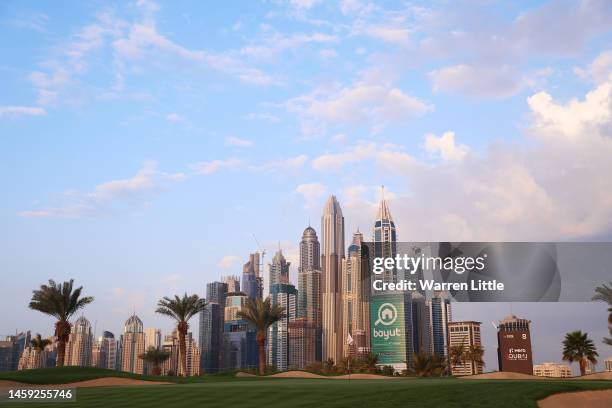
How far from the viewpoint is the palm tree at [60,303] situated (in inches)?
2758

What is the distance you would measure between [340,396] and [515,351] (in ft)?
284

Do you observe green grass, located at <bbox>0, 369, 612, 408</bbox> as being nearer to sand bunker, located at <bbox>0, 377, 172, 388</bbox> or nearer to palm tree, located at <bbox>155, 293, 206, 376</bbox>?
sand bunker, located at <bbox>0, 377, 172, 388</bbox>

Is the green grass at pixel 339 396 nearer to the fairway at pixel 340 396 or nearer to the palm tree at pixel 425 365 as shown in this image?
the fairway at pixel 340 396

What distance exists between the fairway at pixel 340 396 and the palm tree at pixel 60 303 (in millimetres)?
39745

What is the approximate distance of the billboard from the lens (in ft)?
347

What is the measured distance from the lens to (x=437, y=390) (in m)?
31.0

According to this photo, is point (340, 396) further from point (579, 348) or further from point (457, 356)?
point (457, 356)

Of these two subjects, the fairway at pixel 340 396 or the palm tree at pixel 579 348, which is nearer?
the fairway at pixel 340 396

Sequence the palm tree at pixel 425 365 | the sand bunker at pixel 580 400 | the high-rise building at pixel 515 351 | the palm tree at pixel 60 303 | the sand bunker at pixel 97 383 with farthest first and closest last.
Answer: the high-rise building at pixel 515 351 → the palm tree at pixel 425 365 → the palm tree at pixel 60 303 → the sand bunker at pixel 97 383 → the sand bunker at pixel 580 400

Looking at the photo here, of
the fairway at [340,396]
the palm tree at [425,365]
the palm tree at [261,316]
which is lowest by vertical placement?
the palm tree at [425,365]

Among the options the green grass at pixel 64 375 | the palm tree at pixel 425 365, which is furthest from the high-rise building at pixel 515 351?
the green grass at pixel 64 375

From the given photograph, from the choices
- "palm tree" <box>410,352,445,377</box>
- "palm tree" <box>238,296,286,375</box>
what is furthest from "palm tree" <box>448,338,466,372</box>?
"palm tree" <box>238,296,286,375</box>

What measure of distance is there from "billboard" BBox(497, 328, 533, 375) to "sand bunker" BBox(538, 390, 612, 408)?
78105mm

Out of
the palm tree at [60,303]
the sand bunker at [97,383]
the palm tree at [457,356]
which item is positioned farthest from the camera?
the palm tree at [457,356]
